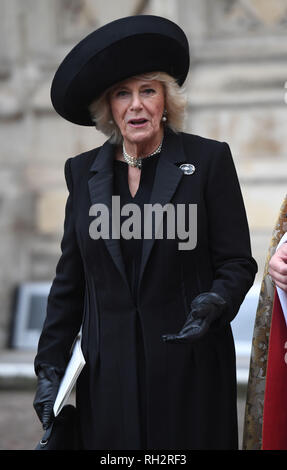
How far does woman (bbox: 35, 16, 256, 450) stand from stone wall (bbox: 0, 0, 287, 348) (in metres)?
3.66

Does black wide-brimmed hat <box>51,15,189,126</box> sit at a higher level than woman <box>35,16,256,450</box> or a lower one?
higher

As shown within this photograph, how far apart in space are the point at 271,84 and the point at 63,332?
3959 millimetres

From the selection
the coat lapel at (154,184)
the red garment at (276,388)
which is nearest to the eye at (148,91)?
the coat lapel at (154,184)

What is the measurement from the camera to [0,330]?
6848 mm

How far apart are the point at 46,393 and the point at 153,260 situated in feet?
1.74

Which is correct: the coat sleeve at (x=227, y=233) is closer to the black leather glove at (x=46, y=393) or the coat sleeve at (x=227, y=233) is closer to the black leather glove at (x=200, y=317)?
the black leather glove at (x=200, y=317)

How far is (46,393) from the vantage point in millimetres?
2719

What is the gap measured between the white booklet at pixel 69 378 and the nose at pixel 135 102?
2.49 feet

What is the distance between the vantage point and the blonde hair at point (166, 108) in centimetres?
270

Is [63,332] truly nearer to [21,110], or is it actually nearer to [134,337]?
[134,337]

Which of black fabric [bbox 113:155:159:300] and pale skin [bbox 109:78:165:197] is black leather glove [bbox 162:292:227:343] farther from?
pale skin [bbox 109:78:165:197]

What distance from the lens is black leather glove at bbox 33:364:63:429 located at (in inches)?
106

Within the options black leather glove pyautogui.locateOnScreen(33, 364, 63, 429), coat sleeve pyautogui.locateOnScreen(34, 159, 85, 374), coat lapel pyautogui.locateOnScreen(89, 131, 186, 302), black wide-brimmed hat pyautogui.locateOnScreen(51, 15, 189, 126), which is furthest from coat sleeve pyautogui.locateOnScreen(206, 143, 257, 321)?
black leather glove pyautogui.locateOnScreen(33, 364, 63, 429)
